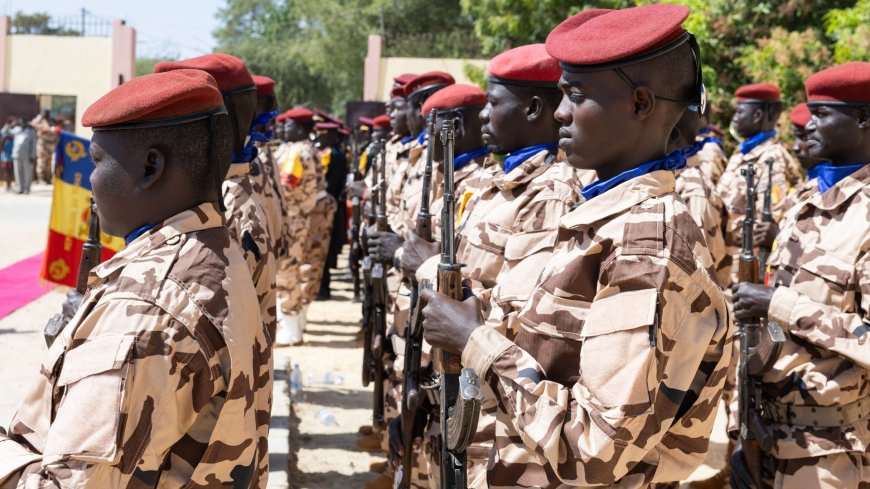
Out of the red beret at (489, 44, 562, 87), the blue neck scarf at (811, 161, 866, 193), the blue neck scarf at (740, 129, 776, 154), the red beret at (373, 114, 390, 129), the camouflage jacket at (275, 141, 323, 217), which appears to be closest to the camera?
the red beret at (489, 44, 562, 87)

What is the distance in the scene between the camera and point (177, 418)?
2160mm

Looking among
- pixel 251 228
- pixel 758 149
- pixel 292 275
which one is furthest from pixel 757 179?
pixel 251 228

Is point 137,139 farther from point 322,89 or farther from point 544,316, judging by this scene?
point 322,89

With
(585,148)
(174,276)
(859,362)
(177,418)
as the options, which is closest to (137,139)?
(174,276)

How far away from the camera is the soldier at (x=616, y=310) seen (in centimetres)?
209

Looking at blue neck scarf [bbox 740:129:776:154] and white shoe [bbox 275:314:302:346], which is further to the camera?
white shoe [bbox 275:314:302:346]

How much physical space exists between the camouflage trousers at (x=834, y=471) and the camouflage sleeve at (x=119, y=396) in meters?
2.88

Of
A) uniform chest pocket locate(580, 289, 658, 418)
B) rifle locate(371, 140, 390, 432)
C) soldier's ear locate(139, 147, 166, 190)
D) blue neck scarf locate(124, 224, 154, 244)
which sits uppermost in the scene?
soldier's ear locate(139, 147, 166, 190)

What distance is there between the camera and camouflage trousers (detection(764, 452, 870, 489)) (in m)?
3.90

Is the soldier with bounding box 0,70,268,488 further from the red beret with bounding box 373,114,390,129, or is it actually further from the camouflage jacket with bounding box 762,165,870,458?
the red beret with bounding box 373,114,390,129

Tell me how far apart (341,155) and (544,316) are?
11.9 meters

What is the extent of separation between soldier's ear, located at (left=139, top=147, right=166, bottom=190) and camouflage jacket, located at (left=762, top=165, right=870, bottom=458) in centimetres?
273

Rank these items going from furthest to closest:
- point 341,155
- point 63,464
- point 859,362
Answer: point 341,155 → point 859,362 → point 63,464

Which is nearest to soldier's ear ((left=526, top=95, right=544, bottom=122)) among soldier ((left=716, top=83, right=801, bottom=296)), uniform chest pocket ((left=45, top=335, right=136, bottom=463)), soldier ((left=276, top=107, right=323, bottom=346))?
uniform chest pocket ((left=45, top=335, right=136, bottom=463))
